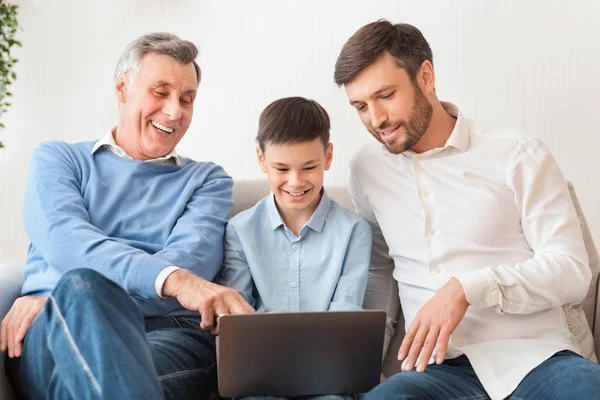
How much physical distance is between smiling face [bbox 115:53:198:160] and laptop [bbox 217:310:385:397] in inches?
29.0

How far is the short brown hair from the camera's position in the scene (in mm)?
1833

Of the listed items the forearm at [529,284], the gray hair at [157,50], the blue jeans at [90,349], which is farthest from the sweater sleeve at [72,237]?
the forearm at [529,284]

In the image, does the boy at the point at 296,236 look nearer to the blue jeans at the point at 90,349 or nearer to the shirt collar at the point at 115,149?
the shirt collar at the point at 115,149

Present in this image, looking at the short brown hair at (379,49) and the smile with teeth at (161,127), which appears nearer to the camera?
→ the short brown hair at (379,49)

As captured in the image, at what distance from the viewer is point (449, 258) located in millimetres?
1762

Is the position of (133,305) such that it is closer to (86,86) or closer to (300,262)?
(300,262)

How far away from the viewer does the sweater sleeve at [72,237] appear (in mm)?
1679

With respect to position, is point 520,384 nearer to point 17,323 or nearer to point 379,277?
point 379,277

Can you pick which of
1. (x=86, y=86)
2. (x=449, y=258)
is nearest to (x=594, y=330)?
(x=449, y=258)

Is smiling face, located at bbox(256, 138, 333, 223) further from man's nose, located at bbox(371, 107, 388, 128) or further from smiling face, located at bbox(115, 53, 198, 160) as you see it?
smiling face, located at bbox(115, 53, 198, 160)

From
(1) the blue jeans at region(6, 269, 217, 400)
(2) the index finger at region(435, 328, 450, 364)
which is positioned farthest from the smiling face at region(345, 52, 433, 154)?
(1) the blue jeans at region(6, 269, 217, 400)

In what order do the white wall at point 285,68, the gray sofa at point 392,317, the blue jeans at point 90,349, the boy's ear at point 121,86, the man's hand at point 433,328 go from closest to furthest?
the blue jeans at point 90,349
the man's hand at point 433,328
the gray sofa at point 392,317
the boy's ear at point 121,86
the white wall at point 285,68

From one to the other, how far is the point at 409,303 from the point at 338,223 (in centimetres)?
28

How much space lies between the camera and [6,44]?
2.52m
